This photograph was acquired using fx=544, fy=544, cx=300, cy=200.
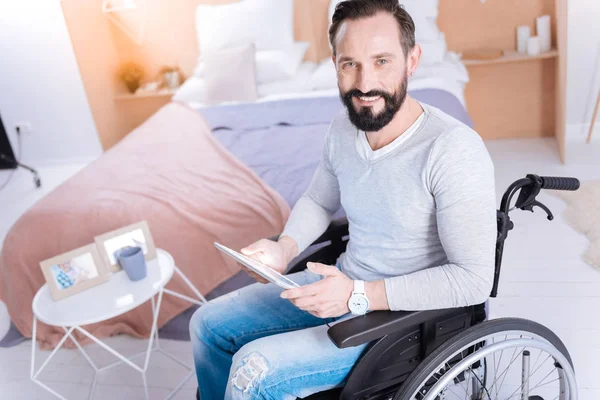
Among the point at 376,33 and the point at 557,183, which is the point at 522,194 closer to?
the point at 557,183

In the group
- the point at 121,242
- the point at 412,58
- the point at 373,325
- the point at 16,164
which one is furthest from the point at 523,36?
the point at 16,164

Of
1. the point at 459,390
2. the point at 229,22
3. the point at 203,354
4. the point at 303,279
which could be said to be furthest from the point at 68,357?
the point at 229,22

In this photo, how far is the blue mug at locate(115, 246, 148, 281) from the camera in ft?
5.35

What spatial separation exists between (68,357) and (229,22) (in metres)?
2.24

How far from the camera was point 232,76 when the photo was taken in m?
3.18

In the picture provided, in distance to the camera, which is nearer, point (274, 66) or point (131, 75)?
point (274, 66)

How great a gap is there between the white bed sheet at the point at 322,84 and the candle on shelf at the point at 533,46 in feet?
1.24

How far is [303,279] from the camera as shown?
1.39m

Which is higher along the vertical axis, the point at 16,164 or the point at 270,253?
the point at 270,253

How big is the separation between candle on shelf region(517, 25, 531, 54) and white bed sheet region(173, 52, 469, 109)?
1.19ft

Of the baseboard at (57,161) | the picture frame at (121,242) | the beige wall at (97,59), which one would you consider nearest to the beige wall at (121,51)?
the beige wall at (97,59)

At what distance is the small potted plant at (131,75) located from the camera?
13.2 feet

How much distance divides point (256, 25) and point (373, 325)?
2.73 metres

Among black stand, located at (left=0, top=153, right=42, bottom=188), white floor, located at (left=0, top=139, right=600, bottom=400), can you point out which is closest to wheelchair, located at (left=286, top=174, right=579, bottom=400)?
white floor, located at (left=0, top=139, right=600, bottom=400)
